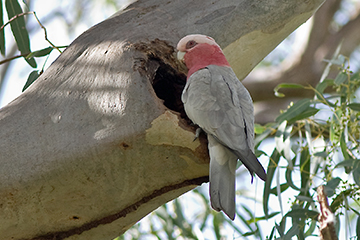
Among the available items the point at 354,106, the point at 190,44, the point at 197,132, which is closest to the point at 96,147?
the point at 197,132

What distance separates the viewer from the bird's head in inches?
67.7

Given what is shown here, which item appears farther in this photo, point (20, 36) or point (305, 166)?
point (305, 166)

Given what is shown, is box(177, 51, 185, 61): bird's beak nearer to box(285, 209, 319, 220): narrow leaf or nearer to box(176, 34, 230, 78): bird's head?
box(176, 34, 230, 78): bird's head

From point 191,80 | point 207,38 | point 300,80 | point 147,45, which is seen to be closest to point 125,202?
point 191,80

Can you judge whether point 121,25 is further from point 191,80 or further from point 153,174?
point 153,174

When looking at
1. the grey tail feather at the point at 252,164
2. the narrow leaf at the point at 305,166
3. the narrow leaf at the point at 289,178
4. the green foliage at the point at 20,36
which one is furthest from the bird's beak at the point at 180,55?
the narrow leaf at the point at 305,166

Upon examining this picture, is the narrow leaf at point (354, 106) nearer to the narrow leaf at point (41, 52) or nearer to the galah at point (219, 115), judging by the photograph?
the galah at point (219, 115)

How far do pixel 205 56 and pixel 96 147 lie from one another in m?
0.62

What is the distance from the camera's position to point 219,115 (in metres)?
1.47

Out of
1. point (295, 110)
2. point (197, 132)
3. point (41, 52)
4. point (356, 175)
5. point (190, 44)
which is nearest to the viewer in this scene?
point (197, 132)

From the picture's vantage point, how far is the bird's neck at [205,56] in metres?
1.73

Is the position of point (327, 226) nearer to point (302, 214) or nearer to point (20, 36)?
point (302, 214)

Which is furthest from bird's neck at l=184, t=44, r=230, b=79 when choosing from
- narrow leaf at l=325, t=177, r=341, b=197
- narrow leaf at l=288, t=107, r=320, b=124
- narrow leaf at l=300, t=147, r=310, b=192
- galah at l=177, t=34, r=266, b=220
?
narrow leaf at l=300, t=147, r=310, b=192

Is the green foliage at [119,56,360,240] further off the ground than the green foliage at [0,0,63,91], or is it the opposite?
the green foliage at [0,0,63,91]
